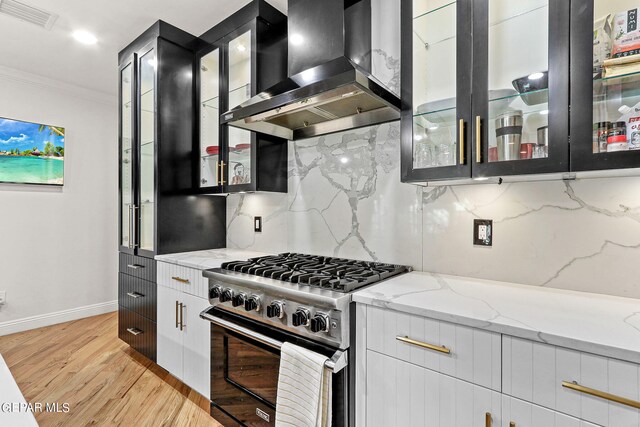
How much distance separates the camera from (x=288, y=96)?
1571 millimetres

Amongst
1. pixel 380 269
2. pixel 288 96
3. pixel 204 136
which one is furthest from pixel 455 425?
pixel 204 136

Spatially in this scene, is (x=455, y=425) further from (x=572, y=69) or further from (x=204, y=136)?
(x=204, y=136)

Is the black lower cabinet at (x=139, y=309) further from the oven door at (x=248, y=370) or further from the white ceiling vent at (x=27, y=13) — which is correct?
the white ceiling vent at (x=27, y=13)

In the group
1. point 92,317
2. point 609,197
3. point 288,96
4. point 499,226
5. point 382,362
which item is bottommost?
point 92,317

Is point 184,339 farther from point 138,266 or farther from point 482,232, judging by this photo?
point 482,232

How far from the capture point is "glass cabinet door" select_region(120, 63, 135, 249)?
2.70 metres

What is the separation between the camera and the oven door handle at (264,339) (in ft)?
4.07

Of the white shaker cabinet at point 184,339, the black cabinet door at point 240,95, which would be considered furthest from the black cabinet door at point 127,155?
the black cabinet door at point 240,95

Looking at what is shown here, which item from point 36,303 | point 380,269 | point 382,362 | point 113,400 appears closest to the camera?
point 382,362

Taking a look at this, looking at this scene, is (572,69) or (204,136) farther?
(204,136)

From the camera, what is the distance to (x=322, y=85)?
4.74 ft

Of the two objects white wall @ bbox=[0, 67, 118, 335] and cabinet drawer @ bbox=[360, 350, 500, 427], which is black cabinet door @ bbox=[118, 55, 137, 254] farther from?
cabinet drawer @ bbox=[360, 350, 500, 427]

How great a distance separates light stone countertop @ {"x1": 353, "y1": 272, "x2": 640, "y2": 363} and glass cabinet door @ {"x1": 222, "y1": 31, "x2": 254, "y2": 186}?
1.32m

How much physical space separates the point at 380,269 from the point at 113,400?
6.48ft
